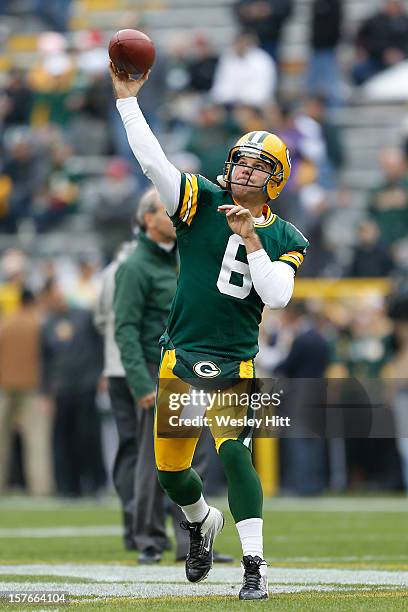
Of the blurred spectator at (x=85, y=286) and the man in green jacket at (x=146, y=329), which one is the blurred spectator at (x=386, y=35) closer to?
the blurred spectator at (x=85, y=286)

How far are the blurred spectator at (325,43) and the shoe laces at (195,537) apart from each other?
13223 millimetres

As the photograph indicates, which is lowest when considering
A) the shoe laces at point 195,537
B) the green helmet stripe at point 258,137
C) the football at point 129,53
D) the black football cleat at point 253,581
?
the black football cleat at point 253,581

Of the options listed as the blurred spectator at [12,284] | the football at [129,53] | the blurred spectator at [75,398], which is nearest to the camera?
the football at [129,53]

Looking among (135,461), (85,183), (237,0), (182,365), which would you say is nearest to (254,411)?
(182,365)

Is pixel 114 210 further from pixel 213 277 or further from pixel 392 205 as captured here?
pixel 213 277

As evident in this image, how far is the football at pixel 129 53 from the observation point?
6.18 metres

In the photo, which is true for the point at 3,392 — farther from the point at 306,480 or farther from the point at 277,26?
the point at 277,26

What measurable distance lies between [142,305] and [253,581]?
272cm

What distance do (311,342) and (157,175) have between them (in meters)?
8.82

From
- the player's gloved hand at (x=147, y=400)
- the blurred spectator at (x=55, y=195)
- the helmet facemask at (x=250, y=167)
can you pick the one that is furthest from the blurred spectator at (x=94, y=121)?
the helmet facemask at (x=250, y=167)

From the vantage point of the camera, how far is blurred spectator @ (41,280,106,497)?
14.5 m

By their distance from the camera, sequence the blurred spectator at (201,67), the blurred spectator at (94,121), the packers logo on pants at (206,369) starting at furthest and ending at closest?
the blurred spectator at (201,67), the blurred spectator at (94,121), the packers logo on pants at (206,369)

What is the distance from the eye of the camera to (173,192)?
6035mm

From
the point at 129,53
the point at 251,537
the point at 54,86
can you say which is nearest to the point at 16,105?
the point at 54,86
